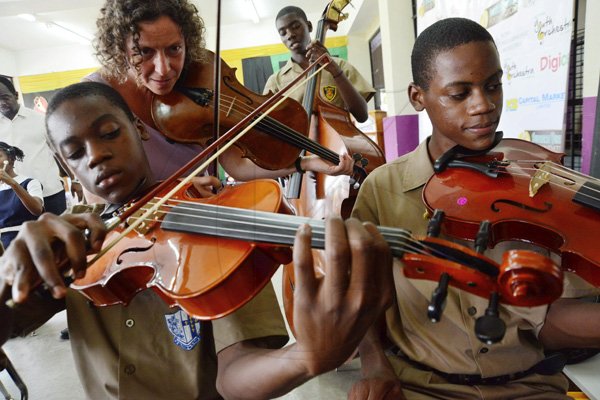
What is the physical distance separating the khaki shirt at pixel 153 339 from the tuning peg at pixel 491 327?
35 cm

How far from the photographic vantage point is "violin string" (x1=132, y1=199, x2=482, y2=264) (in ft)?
1.27

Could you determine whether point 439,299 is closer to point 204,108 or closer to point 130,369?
point 204,108

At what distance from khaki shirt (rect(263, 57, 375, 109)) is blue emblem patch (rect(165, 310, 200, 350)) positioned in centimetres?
37

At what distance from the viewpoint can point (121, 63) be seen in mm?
424

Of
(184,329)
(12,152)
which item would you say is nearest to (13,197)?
(12,152)

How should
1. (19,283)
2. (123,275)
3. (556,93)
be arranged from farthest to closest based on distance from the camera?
(556,93)
(123,275)
(19,283)

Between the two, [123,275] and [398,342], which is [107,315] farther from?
[398,342]

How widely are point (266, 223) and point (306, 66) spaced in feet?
0.87

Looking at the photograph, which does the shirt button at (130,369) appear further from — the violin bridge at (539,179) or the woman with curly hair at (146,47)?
the violin bridge at (539,179)

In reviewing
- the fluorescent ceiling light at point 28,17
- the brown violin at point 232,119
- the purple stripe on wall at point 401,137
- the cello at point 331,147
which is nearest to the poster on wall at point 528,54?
the purple stripe on wall at point 401,137

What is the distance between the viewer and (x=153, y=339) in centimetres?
59

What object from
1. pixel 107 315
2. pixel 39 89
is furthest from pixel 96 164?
pixel 107 315

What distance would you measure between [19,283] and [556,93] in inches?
47.4

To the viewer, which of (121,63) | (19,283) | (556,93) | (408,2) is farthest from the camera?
(556,93)
